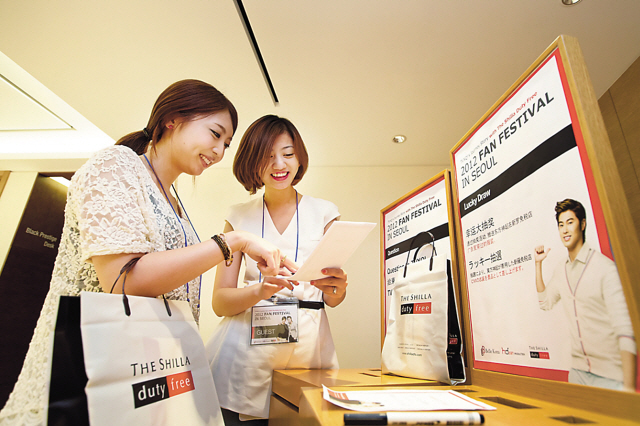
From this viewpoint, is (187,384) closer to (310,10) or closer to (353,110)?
(310,10)

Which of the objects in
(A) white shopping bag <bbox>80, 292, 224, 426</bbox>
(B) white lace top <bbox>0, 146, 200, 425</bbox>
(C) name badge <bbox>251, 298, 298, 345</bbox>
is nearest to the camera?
(A) white shopping bag <bbox>80, 292, 224, 426</bbox>

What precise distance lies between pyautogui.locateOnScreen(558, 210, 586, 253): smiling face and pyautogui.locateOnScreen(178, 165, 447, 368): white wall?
281 cm

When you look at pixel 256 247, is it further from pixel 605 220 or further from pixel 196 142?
pixel 605 220

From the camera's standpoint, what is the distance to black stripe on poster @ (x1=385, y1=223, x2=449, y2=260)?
1.05 metres

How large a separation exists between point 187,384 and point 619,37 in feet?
9.62

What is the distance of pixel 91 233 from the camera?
2.33 feet

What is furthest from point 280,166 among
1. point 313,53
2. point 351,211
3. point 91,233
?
point 351,211

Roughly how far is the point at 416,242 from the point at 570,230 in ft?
2.22

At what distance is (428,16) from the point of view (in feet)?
6.36

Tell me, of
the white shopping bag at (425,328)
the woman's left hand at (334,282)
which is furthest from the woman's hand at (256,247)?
the white shopping bag at (425,328)

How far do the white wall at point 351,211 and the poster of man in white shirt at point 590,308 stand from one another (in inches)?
110

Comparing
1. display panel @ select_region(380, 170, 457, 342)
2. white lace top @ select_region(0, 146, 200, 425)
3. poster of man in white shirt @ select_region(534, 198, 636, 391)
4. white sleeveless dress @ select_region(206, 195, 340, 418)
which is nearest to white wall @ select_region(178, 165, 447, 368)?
display panel @ select_region(380, 170, 457, 342)

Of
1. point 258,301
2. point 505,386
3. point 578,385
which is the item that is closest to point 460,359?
point 505,386

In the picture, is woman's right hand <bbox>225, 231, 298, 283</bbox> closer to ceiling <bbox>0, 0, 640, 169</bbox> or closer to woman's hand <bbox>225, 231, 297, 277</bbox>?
woman's hand <bbox>225, 231, 297, 277</bbox>
